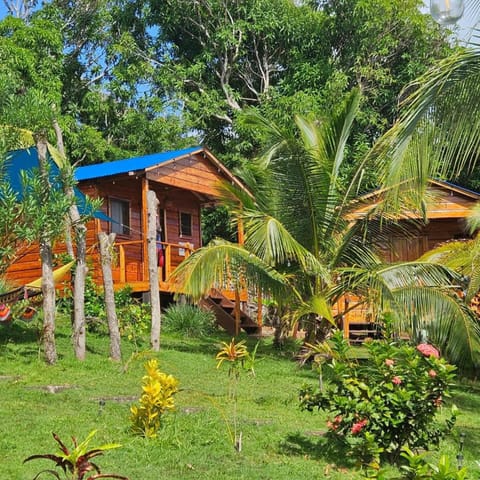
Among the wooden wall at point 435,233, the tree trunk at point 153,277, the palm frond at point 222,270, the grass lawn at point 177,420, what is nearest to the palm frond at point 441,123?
the grass lawn at point 177,420

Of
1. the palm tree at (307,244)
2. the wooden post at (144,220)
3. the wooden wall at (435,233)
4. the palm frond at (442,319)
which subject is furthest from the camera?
the wooden wall at (435,233)

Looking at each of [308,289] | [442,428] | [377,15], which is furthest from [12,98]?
[377,15]

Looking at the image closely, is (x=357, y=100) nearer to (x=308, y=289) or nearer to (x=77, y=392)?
(x=308, y=289)

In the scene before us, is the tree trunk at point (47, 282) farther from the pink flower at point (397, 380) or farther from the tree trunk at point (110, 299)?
the pink flower at point (397, 380)

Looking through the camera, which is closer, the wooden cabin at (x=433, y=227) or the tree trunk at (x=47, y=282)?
the tree trunk at (x=47, y=282)

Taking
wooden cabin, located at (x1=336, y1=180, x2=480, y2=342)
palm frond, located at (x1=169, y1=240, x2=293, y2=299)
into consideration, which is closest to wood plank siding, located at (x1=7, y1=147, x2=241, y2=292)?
palm frond, located at (x1=169, y1=240, x2=293, y2=299)

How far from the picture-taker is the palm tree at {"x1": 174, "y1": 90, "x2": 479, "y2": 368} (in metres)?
12.3

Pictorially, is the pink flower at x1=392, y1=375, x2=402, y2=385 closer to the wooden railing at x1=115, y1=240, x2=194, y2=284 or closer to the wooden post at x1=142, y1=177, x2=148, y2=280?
the wooden post at x1=142, y1=177, x2=148, y2=280

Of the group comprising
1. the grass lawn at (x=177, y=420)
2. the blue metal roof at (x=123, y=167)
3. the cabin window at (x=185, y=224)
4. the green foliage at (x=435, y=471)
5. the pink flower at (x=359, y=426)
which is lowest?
the grass lawn at (x=177, y=420)

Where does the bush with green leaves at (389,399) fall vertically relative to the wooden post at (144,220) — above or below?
below

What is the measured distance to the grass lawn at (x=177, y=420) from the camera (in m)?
6.28

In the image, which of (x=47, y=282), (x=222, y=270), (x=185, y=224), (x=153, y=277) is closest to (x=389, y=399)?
(x=47, y=282)

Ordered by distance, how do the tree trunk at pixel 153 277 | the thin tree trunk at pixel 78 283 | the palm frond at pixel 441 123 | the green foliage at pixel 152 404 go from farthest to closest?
the tree trunk at pixel 153 277, the thin tree trunk at pixel 78 283, the green foliage at pixel 152 404, the palm frond at pixel 441 123

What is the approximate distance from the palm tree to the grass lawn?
151 centimetres
